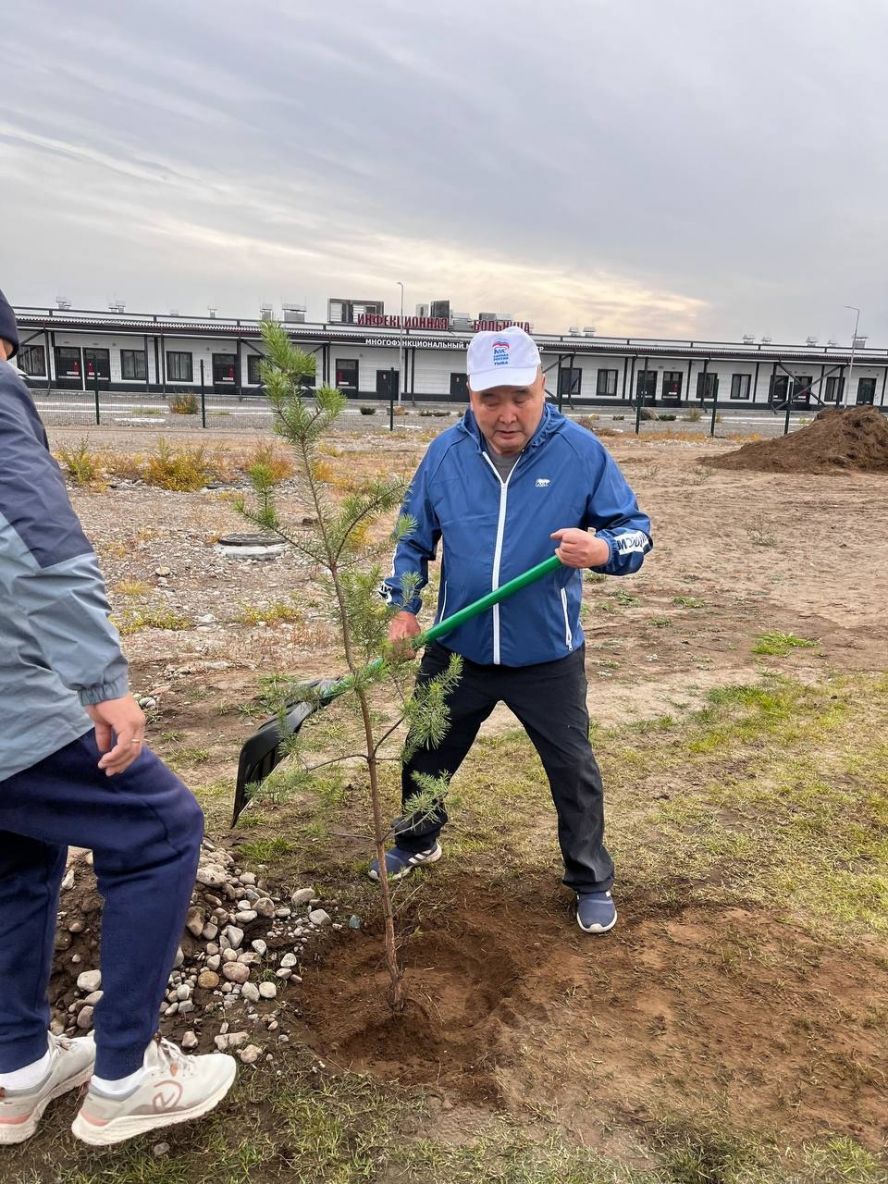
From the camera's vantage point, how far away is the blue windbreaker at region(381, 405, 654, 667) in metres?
2.77

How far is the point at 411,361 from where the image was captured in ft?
139

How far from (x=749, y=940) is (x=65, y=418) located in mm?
24889

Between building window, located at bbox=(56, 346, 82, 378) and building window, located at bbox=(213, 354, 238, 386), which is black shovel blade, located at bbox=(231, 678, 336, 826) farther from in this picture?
building window, located at bbox=(56, 346, 82, 378)

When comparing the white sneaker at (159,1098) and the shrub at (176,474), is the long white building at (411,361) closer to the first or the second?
the shrub at (176,474)

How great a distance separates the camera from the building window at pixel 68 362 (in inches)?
1489

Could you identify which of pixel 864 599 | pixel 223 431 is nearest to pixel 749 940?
pixel 864 599

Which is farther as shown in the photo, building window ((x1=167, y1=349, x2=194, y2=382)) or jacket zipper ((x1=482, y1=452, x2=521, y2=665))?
building window ((x1=167, y1=349, x2=194, y2=382))

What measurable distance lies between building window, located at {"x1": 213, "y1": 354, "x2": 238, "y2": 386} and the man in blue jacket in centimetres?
3974

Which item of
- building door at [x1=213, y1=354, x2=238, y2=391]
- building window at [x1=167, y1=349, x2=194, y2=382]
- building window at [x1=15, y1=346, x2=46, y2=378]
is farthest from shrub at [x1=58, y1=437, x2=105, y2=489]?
building window at [x1=167, y1=349, x2=194, y2=382]

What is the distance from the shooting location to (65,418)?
2398cm

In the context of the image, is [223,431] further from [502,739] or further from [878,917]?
[878,917]

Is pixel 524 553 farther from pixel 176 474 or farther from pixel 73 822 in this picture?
pixel 176 474

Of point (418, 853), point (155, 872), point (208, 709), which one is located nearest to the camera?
point (155, 872)

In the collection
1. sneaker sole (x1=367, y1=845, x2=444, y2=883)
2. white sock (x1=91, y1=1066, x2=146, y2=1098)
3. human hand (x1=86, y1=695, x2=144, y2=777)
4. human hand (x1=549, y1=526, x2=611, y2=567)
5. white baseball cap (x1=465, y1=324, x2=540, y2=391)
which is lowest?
sneaker sole (x1=367, y1=845, x2=444, y2=883)
